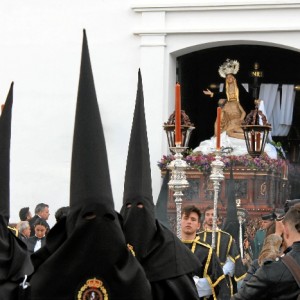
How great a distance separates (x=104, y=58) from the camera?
62.8 ft

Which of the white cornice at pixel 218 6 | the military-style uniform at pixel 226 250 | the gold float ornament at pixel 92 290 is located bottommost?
the military-style uniform at pixel 226 250

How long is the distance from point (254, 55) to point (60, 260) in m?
17.4

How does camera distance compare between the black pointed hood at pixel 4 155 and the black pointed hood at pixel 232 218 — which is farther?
the black pointed hood at pixel 232 218

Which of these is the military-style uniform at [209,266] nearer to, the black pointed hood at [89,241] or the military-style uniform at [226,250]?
the military-style uniform at [226,250]

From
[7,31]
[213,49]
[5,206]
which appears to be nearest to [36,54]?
[7,31]

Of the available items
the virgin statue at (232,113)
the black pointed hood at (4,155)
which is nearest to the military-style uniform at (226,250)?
the black pointed hood at (4,155)

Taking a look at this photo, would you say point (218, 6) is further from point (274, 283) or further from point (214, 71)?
point (274, 283)

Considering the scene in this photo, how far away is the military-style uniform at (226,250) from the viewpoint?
10703 mm

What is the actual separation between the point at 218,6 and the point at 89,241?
547 inches

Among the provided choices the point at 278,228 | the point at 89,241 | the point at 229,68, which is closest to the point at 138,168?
the point at 89,241

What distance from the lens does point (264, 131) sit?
15.3 m

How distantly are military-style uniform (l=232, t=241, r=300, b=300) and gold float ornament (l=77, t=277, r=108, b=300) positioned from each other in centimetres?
127

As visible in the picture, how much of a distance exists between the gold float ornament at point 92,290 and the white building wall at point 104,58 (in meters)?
13.6

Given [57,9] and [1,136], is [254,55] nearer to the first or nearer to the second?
[57,9]
